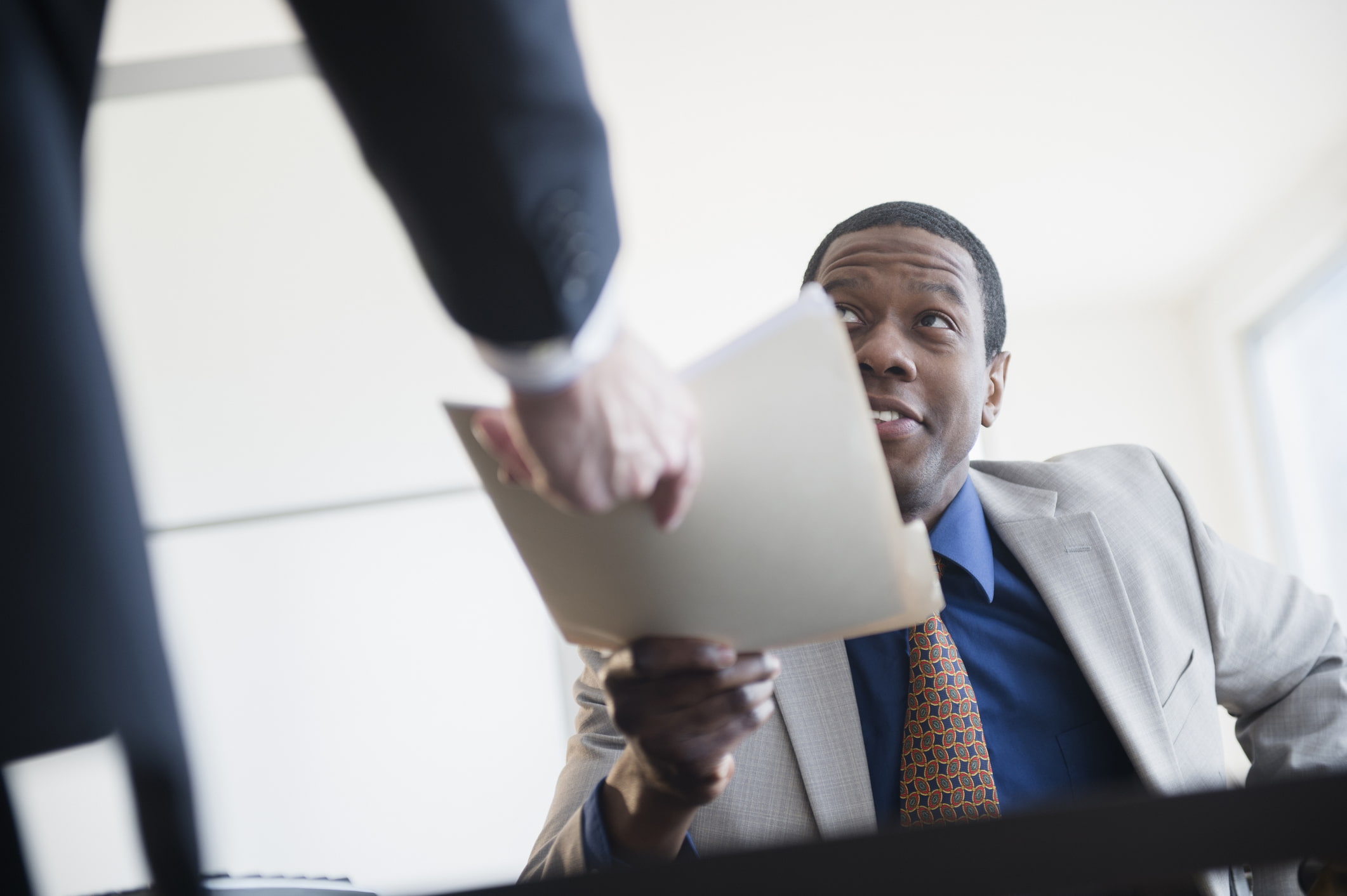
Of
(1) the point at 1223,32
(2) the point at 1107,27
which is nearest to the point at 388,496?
(2) the point at 1107,27

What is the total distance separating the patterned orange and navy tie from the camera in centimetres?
113

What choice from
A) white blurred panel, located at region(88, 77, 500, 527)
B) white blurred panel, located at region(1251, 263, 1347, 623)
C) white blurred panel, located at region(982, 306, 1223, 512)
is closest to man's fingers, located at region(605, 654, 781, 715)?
white blurred panel, located at region(88, 77, 500, 527)

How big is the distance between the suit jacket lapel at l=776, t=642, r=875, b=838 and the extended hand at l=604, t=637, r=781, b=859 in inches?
9.8

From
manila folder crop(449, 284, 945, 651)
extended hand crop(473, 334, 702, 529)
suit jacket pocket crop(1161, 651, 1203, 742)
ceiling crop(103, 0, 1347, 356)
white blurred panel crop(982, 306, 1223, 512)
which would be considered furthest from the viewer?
white blurred panel crop(982, 306, 1223, 512)

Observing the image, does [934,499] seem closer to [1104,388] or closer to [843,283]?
[843,283]

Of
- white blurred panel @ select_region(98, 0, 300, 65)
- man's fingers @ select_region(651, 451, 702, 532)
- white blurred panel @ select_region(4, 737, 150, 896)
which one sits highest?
white blurred panel @ select_region(98, 0, 300, 65)

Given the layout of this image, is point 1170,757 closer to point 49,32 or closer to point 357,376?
point 49,32

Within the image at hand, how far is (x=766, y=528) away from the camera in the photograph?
0.67m

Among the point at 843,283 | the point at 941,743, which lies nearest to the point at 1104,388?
the point at 843,283

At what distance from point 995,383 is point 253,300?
188cm

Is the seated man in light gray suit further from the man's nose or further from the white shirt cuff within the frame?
the white shirt cuff

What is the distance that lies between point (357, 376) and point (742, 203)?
2.04m

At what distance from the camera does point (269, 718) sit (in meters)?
2.68

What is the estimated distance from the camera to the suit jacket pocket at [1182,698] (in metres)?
1.26
